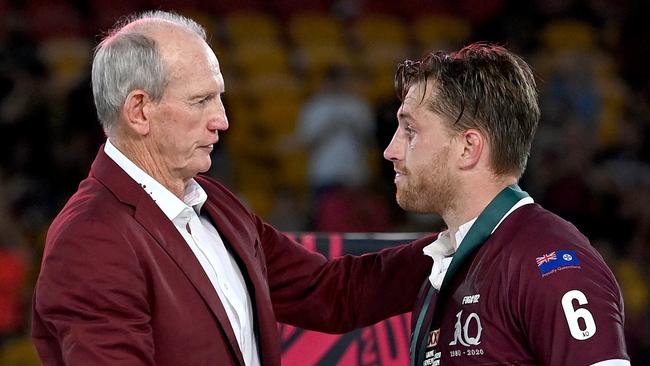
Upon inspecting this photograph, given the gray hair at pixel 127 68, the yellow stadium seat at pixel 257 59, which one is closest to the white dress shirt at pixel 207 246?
the gray hair at pixel 127 68

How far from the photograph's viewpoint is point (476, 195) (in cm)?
275

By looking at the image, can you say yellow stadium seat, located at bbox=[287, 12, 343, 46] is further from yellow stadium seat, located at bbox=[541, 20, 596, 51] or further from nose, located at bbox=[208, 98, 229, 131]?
nose, located at bbox=[208, 98, 229, 131]

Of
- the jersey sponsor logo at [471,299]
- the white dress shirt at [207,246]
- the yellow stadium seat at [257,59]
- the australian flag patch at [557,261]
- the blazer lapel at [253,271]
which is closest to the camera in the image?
the australian flag patch at [557,261]

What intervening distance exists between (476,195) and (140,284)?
0.81 m

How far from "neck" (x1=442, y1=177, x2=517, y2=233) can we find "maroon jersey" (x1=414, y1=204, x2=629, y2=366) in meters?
0.09

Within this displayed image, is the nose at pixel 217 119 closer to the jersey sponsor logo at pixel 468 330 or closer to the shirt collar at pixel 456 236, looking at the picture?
the shirt collar at pixel 456 236

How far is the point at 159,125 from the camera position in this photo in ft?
8.80

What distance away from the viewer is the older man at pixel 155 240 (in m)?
2.44

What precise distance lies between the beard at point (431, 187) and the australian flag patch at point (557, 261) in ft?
1.13

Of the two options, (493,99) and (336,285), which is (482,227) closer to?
(493,99)

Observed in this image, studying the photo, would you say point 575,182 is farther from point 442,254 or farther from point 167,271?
point 167,271

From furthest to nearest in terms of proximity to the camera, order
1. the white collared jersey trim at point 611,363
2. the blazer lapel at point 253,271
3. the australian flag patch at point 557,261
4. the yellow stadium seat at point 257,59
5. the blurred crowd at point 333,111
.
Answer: the yellow stadium seat at point 257,59 < the blurred crowd at point 333,111 < the blazer lapel at point 253,271 < the australian flag patch at point 557,261 < the white collared jersey trim at point 611,363

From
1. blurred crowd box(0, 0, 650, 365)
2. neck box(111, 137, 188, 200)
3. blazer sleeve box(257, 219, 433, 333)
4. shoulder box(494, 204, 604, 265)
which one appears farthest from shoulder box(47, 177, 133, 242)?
blurred crowd box(0, 0, 650, 365)

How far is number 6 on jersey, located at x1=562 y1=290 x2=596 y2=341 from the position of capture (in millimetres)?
2375
